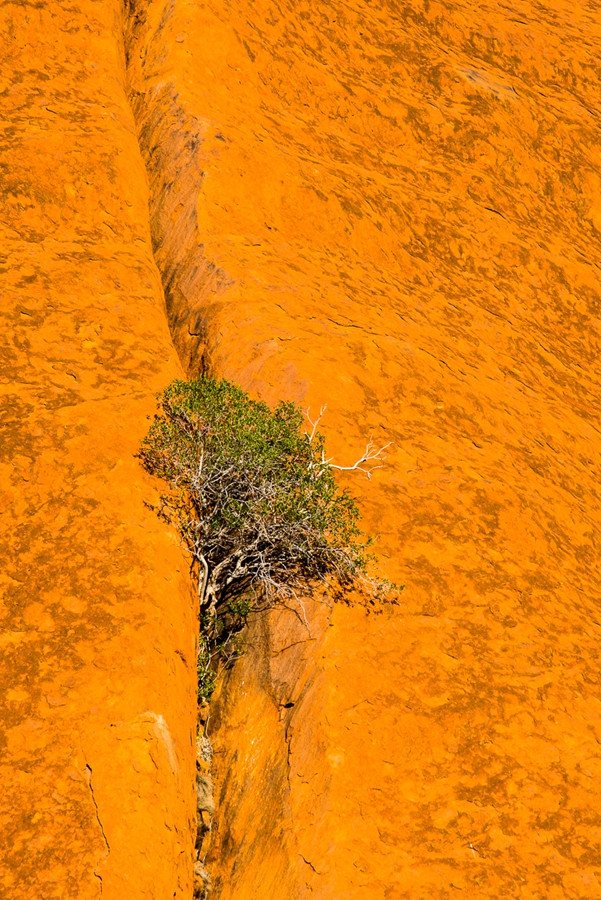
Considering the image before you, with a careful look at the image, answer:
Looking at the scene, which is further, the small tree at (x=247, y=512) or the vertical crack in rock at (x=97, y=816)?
the small tree at (x=247, y=512)

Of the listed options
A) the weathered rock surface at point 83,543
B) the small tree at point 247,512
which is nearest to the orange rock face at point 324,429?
the weathered rock surface at point 83,543

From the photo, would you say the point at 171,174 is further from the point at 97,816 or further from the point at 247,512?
the point at 97,816

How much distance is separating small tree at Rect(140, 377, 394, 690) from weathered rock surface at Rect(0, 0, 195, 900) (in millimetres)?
361

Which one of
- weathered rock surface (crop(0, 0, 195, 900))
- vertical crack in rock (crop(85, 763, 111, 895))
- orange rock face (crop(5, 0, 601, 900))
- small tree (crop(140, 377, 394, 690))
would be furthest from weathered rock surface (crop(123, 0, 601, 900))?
vertical crack in rock (crop(85, 763, 111, 895))

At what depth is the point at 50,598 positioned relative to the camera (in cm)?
727

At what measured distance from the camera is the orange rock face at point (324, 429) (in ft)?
22.4

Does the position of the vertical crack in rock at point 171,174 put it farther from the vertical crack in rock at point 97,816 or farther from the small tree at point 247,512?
the vertical crack in rock at point 97,816

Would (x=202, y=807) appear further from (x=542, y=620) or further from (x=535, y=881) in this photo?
(x=542, y=620)

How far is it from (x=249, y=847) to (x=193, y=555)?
8.74 feet

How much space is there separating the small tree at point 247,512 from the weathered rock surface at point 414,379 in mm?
416

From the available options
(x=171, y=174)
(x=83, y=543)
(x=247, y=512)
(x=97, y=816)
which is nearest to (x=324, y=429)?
(x=247, y=512)

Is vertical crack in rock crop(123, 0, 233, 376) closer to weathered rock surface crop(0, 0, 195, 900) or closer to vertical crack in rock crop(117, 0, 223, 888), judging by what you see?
vertical crack in rock crop(117, 0, 223, 888)

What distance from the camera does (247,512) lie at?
830 cm

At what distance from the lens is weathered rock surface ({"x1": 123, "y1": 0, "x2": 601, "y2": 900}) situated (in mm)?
7195
